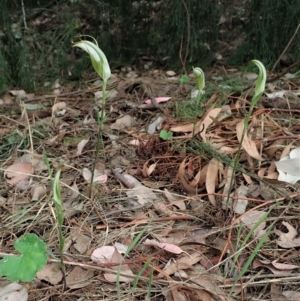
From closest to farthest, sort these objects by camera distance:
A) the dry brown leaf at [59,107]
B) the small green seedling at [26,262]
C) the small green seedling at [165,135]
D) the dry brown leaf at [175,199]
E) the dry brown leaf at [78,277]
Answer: the small green seedling at [26,262]
the dry brown leaf at [78,277]
the dry brown leaf at [175,199]
the small green seedling at [165,135]
the dry brown leaf at [59,107]

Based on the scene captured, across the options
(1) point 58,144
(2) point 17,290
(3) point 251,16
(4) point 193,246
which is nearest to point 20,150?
(1) point 58,144

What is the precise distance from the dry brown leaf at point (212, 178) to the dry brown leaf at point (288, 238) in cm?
23

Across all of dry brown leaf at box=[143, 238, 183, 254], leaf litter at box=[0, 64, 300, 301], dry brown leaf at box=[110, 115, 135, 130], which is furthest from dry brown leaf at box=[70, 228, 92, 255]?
dry brown leaf at box=[110, 115, 135, 130]

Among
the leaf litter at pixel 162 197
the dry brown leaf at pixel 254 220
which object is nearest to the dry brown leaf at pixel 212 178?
the leaf litter at pixel 162 197

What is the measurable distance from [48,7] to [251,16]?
48.2 inches

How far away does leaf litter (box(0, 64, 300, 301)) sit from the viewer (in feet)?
3.93

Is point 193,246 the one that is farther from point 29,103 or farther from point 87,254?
point 29,103

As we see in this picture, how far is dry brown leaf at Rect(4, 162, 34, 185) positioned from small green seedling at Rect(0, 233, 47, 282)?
1.71ft

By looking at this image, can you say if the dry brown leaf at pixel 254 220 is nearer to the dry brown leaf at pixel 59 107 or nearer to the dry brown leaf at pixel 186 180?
the dry brown leaf at pixel 186 180

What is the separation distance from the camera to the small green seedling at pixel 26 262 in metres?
1.08

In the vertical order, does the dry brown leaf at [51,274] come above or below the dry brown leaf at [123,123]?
above

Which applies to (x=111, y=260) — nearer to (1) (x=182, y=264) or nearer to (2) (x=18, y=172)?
(1) (x=182, y=264)

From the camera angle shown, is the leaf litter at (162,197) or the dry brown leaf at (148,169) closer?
the leaf litter at (162,197)

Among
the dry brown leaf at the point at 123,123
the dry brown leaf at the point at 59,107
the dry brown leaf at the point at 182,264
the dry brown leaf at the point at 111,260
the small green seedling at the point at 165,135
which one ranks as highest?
the small green seedling at the point at 165,135
